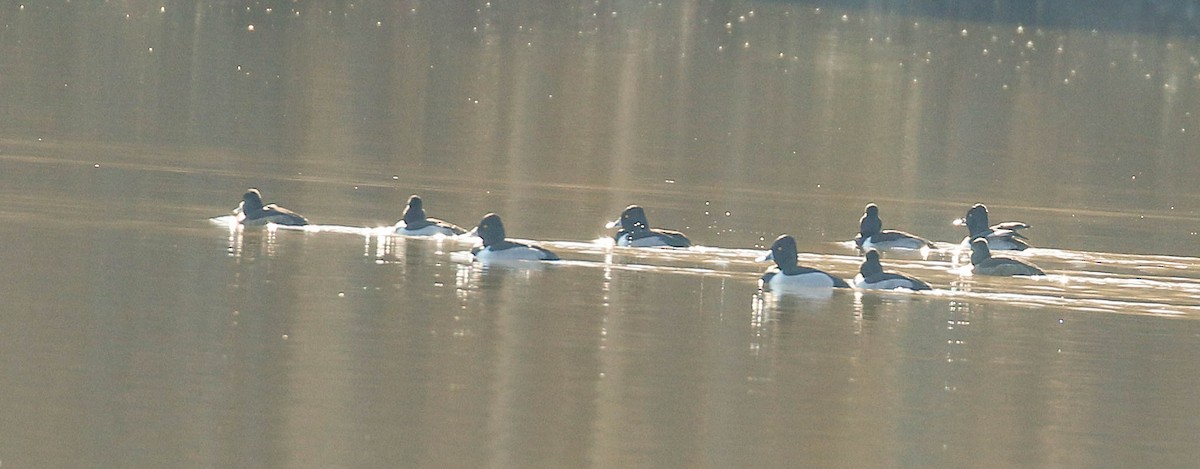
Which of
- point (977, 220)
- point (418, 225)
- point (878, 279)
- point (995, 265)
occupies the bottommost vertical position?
point (878, 279)

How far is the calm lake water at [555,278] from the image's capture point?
56.2 feet

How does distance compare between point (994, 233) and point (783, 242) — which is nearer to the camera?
point (783, 242)

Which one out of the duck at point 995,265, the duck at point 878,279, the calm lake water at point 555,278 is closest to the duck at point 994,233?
the calm lake water at point 555,278

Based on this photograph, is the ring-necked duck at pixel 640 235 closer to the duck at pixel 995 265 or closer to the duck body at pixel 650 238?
the duck body at pixel 650 238

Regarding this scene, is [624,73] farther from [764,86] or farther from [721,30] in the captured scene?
[721,30]

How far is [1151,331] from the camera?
949 inches

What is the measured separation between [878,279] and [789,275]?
1.05 meters

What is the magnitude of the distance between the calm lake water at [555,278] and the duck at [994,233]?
29 cm

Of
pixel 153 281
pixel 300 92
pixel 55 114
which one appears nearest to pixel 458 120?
pixel 300 92

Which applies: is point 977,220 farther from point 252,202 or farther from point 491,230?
point 252,202

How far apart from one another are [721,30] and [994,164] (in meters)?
53.1

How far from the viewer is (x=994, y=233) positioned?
3250cm

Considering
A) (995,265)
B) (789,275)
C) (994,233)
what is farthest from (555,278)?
(994,233)

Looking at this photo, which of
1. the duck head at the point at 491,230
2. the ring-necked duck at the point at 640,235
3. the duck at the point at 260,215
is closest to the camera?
the duck head at the point at 491,230
